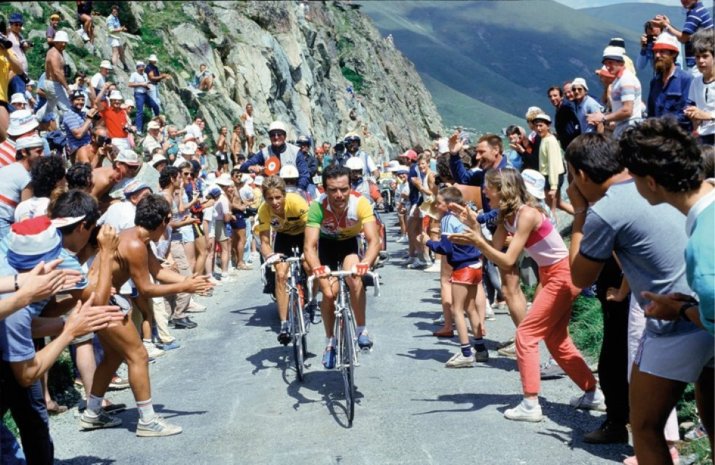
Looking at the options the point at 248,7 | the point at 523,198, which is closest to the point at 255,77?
the point at 248,7

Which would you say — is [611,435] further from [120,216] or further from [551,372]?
[120,216]

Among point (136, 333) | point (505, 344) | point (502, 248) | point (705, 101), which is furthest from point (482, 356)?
point (136, 333)

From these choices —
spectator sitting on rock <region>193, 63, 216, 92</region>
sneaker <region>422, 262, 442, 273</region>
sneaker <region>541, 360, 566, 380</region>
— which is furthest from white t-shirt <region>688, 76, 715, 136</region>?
spectator sitting on rock <region>193, 63, 216, 92</region>

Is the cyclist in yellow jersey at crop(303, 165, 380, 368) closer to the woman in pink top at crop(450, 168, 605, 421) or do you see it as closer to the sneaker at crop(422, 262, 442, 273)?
the woman in pink top at crop(450, 168, 605, 421)

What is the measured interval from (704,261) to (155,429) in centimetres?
504

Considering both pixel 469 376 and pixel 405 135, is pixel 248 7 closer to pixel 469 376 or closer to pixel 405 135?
pixel 405 135

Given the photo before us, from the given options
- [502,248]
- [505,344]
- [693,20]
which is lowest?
[505,344]

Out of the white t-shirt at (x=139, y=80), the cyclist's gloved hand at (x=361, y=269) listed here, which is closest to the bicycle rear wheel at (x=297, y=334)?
the cyclist's gloved hand at (x=361, y=269)

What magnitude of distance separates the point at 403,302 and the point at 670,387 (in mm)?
8792

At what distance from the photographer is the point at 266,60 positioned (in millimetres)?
38250

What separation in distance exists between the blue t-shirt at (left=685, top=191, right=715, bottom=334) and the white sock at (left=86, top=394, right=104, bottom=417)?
544cm

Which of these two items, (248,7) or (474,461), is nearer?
(474,461)

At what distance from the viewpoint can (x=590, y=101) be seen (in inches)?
452

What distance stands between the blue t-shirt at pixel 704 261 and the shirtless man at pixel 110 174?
7202mm
